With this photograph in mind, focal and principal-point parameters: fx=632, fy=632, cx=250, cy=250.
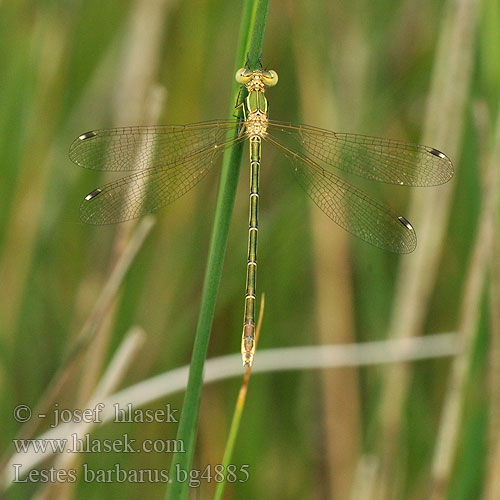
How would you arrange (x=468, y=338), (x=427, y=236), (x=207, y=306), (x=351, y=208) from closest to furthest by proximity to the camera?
(x=207, y=306)
(x=468, y=338)
(x=351, y=208)
(x=427, y=236)

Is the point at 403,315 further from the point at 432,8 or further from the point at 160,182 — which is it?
the point at 432,8

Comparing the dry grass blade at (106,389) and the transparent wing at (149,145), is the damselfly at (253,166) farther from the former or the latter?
the dry grass blade at (106,389)

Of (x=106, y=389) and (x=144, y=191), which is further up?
(x=144, y=191)

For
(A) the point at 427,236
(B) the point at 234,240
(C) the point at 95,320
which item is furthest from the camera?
(B) the point at 234,240

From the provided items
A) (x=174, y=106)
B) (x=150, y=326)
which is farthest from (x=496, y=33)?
(x=150, y=326)

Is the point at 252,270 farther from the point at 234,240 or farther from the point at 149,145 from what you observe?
the point at 234,240

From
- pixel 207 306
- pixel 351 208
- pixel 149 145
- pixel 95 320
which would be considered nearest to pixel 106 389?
pixel 95 320

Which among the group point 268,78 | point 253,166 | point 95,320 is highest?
point 268,78
